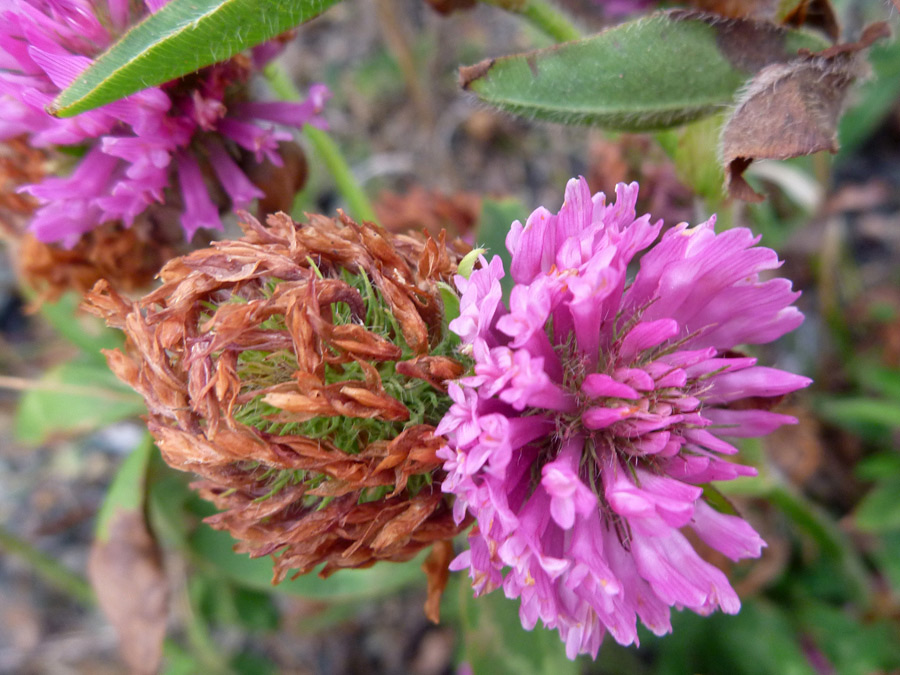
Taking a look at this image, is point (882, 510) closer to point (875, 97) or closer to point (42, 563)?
point (875, 97)

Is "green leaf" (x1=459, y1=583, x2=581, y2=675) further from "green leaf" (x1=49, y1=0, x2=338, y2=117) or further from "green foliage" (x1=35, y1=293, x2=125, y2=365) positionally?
"green foliage" (x1=35, y1=293, x2=125, y2=365)

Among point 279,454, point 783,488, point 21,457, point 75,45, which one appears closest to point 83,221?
point 75,45

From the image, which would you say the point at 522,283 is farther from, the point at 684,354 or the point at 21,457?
the point at 21,457

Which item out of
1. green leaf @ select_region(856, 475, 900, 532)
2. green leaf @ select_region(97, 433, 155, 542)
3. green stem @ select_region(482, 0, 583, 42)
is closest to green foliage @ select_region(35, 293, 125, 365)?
green leaf @ select_region(97, 433, 155, 542)

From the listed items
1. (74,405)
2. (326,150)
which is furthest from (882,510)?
(74,405)

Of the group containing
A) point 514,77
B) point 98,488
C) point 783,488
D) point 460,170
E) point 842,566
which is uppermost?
point 514,77

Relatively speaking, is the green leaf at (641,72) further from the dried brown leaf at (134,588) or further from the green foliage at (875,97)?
the green foliage at (875,97)

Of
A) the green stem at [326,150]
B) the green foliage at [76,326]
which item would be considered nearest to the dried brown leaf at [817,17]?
the green stem at [326,150]
